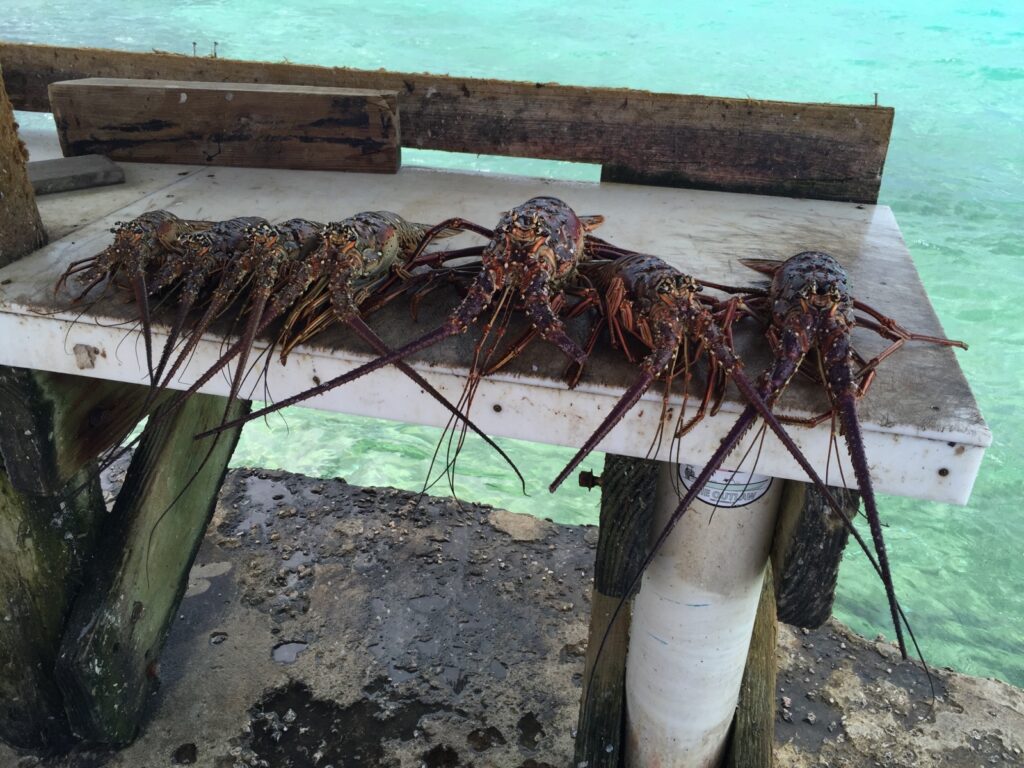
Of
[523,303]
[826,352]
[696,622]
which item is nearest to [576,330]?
[523,303]

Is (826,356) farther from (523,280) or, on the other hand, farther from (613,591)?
(613,591)

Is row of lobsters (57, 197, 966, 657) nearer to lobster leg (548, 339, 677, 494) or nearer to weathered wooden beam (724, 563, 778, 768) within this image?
lobster leg (548, 339, 677, 494)

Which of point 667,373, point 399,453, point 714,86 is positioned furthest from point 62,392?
point 714,86

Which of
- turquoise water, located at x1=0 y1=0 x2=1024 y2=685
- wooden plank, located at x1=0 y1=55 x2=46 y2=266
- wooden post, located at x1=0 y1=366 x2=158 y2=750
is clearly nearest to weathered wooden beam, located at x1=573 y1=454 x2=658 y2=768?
wooden post, located at x1=0 y1=366 x2=158 y2=750

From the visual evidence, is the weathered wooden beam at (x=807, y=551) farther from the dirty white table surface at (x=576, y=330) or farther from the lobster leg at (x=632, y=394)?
the lobster leg at (x=632, y=394)

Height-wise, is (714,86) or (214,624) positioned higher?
(714,86)

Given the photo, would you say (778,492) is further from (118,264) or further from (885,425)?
(118,264)
